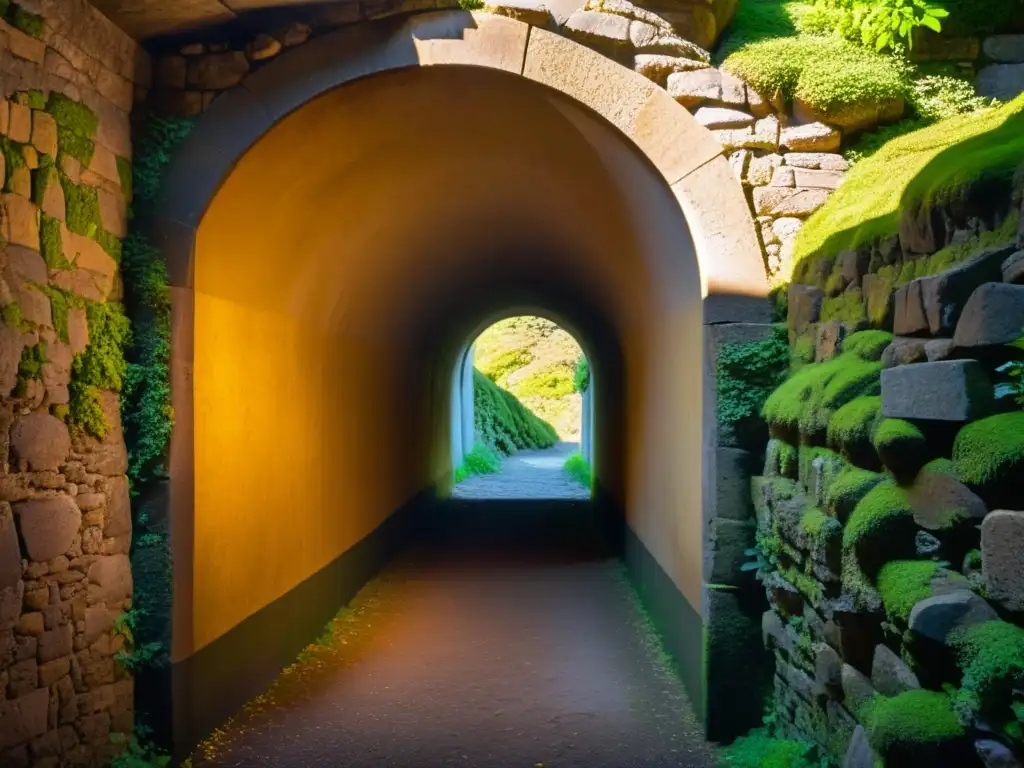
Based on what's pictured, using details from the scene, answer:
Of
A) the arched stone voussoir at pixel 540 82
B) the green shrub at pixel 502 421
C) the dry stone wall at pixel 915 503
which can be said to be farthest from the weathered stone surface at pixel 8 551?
the green shrub at pixel 502 421

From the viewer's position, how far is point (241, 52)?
529 cm

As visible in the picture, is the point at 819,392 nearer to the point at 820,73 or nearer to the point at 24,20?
the point at 820,73

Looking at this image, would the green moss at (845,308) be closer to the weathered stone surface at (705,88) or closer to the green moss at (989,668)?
the weathered stone surface at (705,88)

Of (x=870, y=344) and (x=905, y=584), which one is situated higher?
(x=870, y=344)

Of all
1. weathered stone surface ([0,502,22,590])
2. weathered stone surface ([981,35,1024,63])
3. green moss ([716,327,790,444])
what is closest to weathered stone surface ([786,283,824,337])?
green moss ([716,327,790,444])

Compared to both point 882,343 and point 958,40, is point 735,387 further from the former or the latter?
point 958,40

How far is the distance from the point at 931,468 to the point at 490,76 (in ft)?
11.9

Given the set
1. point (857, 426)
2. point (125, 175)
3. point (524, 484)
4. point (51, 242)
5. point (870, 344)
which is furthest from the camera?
point (524, 484)

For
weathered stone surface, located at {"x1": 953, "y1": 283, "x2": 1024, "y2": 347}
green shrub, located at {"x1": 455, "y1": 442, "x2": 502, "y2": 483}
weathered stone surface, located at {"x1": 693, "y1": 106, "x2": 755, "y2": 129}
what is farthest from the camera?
green shrub, located at {"x1": 455, "y1": 442, "x2": 502, "y2": 483}

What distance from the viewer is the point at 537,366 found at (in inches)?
1578

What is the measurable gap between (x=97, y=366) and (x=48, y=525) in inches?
33.5

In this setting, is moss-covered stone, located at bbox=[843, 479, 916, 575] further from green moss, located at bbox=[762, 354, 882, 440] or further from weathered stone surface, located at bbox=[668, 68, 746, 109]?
weathered stone surface, located at bbox=[668, 68, 746, 109]

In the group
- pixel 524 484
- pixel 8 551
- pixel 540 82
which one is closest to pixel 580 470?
pixel 524 484

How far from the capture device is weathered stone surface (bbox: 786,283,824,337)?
4.64 m
